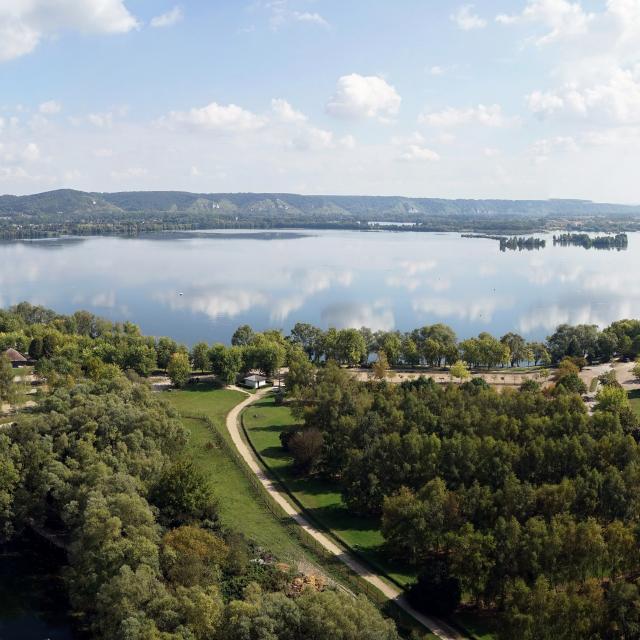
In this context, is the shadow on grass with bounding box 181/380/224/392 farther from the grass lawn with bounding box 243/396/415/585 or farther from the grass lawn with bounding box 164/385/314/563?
A: the grass lawn with bounding box 243/396/415/585

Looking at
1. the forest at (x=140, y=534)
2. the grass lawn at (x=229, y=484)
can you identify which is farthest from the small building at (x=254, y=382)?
the forest at (x=140, y=534)

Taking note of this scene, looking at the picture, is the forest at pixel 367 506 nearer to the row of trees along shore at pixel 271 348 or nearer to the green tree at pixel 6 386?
the green tree at pixel 6 386

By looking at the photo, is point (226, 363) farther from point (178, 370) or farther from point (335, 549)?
point (335, 549)

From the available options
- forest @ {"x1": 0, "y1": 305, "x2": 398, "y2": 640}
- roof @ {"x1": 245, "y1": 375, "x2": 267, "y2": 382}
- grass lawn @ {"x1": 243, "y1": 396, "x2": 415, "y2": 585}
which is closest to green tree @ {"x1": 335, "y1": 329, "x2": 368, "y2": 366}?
roof @ {"x1": 245, "y1": 375, "x2": 267, "y2": 382}

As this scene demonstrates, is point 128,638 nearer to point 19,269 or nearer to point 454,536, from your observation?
point 454,536

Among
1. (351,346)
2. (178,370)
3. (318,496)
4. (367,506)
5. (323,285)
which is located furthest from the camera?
(323,285)

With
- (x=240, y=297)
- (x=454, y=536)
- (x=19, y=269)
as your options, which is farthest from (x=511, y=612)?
(x=19, y=269)

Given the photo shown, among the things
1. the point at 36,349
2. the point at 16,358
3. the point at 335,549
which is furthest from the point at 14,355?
the point at 335,549
